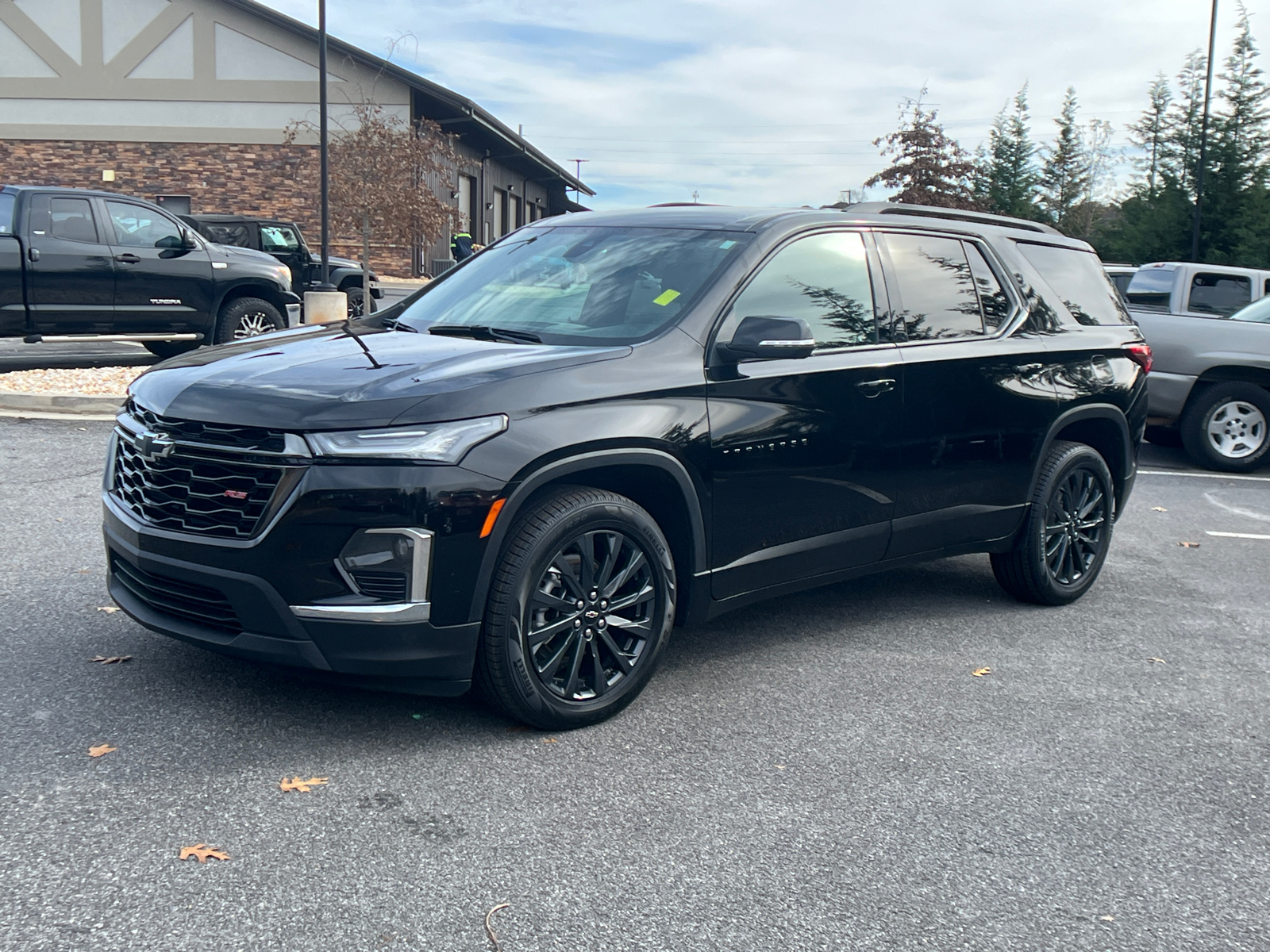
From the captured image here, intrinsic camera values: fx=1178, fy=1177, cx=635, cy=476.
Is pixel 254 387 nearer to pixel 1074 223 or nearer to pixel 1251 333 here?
pixel 1251 333

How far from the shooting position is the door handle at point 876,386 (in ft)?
15.2

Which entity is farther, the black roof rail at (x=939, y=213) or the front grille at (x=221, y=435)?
the black roof rail at (x=939, y=213)

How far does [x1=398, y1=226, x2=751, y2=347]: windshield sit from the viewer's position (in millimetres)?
4297

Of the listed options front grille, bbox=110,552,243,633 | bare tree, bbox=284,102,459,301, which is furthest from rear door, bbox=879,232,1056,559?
bare tree, bbox=284,102,459,301

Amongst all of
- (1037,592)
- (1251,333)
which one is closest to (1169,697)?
(1037,592)

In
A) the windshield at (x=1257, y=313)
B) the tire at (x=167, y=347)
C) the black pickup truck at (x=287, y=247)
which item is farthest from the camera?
the black pickup truck at (x=287, y=247)

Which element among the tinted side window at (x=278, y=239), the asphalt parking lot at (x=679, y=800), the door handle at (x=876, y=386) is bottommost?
→ the asphalt parking lot at (x=679, y=800)

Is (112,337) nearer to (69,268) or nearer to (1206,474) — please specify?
(69,268)

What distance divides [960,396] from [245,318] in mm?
11113

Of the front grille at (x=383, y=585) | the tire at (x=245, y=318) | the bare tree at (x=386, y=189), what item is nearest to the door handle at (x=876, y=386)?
the front grille at (x=383, y=585)

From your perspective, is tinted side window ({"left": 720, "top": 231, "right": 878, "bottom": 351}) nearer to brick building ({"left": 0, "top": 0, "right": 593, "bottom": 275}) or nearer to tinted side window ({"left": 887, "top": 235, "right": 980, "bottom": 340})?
tinted side window ({"left": 887, "top": 235, "right": 980, "bottom": 340})

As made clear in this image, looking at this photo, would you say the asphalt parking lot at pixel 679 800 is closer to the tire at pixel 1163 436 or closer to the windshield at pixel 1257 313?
the windshield at pixel 1257 313

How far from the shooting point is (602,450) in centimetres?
380

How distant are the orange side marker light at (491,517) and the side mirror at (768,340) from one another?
1.09 meters
